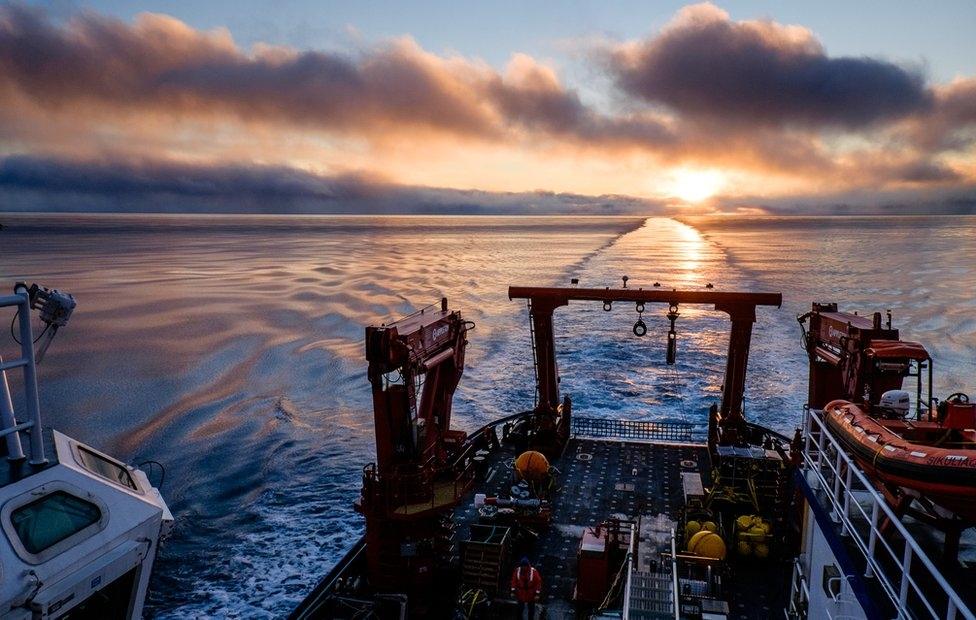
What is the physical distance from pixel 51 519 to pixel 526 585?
29.8 ft

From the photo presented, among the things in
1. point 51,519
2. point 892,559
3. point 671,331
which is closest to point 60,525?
point 51,519

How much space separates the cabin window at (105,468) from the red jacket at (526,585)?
7851 millimetres

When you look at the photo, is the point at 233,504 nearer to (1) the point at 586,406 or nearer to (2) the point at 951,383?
(1) the point at 586,406

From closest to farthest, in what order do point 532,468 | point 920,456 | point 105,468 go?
point 920,456
point 105,468
point 532,468

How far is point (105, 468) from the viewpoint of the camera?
8.05 meters

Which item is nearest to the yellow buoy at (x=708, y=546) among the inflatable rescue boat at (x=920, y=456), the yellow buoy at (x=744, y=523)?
the yellow buoy at (x=744, y=523)

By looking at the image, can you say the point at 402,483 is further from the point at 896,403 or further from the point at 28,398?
the point at 896,403

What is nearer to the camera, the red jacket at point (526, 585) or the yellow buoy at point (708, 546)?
the red jacket at point (526, 585)

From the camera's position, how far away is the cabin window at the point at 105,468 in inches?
306

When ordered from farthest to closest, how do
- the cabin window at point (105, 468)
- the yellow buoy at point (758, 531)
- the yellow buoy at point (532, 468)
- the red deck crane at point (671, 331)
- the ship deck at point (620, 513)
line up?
1. the red deck crane at point (671, 331)
2. the yellow buoy at point (532, 468)
3. the yellow buoy at point (758, 531)
4. the ship deck at point (620, 513)
5. the cabin window at point (105, 468)

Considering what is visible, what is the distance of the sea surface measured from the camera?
22828 mm

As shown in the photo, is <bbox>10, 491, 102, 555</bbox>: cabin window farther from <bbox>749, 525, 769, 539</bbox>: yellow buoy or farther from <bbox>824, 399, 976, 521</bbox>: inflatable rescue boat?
<bbox>749, 525, 769, 539</bbox>: yellow buoy

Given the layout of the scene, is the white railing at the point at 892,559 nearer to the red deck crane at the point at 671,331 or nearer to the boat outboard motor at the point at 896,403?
the boat outboard motor at the point at 896,403

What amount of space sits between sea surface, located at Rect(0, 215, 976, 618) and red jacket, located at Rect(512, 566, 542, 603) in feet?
30.8
